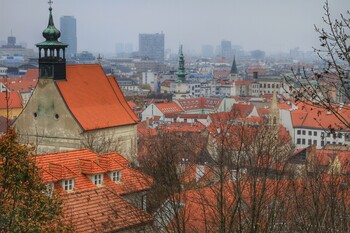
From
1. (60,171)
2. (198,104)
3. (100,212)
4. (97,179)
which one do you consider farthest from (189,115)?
(100,212)

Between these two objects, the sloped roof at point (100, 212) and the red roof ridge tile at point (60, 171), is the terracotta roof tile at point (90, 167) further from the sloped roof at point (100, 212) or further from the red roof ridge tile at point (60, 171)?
the sloped roof at point (100, 212)

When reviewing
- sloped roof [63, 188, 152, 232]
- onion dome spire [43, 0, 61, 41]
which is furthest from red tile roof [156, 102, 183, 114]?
sloped roof [63, 188, 152, 232]

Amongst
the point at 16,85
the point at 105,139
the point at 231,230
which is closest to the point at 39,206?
the point at 231,230

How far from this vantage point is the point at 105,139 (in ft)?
152

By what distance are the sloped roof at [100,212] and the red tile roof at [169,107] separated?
8602 centimetres

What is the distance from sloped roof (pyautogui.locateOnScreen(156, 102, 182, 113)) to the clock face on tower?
6293 cm

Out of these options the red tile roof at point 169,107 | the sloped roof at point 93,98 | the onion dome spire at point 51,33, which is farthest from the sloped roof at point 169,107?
the onion dome spire at point 51,33

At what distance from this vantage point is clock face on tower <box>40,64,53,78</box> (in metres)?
45.5

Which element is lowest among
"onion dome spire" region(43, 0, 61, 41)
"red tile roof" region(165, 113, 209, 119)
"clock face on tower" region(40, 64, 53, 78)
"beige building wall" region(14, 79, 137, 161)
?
"red tile roof" region(165, 113, 209, 119)

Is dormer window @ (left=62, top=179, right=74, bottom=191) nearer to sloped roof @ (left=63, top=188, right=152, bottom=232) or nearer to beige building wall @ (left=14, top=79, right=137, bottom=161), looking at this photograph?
sloped roof @ (left=63, top=188, right=152, bottom=232)

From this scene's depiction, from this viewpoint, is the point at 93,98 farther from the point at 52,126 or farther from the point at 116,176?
the point at 116,176

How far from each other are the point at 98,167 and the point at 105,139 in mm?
21252

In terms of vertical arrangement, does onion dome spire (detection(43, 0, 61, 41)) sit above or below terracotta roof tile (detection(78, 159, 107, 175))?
above

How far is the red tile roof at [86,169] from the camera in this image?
24.0 m
